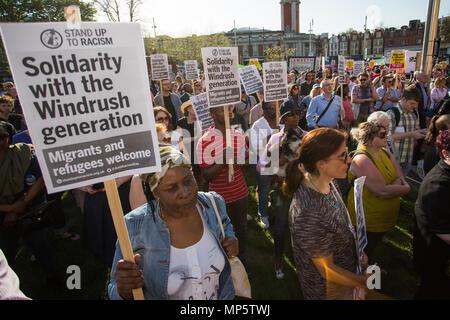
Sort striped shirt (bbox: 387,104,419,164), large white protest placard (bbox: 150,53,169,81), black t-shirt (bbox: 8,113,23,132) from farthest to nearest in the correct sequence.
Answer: large white protest placard (bbox: 150,53,169,81)
black t-shirt (bbox: 8,113,23,132)
striped shirt (bbox: 387,104,419,164)

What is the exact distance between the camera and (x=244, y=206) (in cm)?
338

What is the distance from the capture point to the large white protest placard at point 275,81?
16.0 ft

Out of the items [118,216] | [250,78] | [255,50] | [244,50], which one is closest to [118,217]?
[118,216]

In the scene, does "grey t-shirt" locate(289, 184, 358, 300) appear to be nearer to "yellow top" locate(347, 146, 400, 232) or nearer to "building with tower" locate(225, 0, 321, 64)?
"yellow top" locate(347, 146, 400, 232)

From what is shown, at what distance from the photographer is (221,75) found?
3715mm

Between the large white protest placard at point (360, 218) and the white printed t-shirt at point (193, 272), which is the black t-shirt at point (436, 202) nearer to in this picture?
the large white protest placard at point (360, 218)

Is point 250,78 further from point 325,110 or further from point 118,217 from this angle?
point 118,217

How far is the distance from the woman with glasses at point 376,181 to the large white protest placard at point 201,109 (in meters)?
2.53

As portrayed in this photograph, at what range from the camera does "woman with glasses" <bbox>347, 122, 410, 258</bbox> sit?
2.84 m

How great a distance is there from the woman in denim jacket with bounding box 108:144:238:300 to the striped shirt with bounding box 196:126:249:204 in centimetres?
132

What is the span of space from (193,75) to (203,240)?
10284 millimetres

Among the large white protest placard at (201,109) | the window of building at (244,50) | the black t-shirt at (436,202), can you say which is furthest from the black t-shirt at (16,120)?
the window of building at (244,50)

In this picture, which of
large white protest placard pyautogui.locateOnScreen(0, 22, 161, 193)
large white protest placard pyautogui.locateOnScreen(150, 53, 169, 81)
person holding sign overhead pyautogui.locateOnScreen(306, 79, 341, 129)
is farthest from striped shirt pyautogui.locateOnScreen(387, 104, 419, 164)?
large white protest placard pyautogui.locateOnScreen(150, 53, 169, 81)
